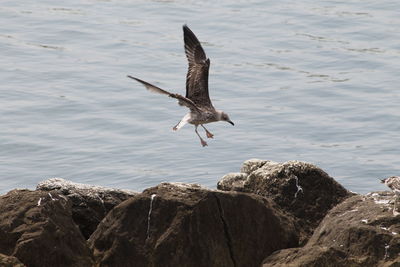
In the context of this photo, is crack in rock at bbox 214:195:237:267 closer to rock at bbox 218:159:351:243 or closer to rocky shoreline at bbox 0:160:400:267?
rocky shoreline at bbox 0:160:400:267

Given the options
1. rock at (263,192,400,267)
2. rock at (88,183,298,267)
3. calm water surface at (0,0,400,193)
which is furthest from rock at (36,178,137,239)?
calm water surface at (0,0,400,193)

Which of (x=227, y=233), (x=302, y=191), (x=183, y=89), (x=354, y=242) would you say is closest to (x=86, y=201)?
(x=227, y=233)

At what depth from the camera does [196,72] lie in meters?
14.3

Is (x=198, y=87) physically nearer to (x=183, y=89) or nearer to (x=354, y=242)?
(x=354, y=242)

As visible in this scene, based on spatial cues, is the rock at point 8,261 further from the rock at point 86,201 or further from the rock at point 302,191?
the rock at point 302,191

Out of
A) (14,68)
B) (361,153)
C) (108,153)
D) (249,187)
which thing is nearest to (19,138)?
(108,153)

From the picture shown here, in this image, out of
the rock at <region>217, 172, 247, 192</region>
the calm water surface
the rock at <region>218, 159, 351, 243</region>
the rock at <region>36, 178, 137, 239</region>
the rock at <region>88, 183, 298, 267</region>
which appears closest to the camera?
the rock at <region>88, 183, 298, 267</region>

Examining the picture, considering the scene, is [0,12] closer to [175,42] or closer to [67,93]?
[175,42]

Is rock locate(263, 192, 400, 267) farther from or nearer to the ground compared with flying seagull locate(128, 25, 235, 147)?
nearer to the ground

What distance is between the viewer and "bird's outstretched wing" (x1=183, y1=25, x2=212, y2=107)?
1421cm

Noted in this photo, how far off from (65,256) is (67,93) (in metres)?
11.0

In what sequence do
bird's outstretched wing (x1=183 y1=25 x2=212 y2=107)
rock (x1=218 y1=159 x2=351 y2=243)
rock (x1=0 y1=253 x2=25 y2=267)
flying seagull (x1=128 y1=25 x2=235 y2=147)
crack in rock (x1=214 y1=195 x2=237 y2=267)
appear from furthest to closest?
1. bird's outstretched wing (x1=183 y1=25 x2=212 y2=107)
2. flying seagull (x1=128 y1=25 x2=235 y2=147)
3. rock (x1=218 y1=159 x2=351 y2=243)
4. crack in rock (x1=214 y1=195 x2=237 y2=267)
5. rock (x1=0 y1=253 x2=25 y2=267)

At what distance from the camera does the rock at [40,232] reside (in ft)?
31.8

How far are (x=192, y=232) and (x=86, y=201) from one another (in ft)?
4.59
